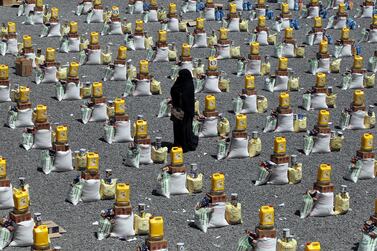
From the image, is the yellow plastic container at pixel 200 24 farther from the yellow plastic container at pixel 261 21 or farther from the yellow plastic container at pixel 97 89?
the yellow plastic container at pixel 97 89

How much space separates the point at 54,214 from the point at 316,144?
286 inches

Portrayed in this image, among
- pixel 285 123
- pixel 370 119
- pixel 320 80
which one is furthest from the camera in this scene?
pixel 320 80

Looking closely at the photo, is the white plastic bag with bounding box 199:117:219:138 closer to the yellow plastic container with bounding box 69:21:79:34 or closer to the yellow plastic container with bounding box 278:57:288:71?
the yellow plastic container with bounding box 278:57:288:71

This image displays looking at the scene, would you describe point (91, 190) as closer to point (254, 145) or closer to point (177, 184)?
point (177, 184)

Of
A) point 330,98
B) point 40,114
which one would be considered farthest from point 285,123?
point 40,114

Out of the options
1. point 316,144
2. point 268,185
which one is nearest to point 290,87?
point 316,144

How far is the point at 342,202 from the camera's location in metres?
26.5

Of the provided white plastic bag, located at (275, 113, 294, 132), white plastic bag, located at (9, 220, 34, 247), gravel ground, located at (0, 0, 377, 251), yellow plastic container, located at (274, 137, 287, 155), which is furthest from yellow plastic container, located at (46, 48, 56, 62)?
white plastic bag, located at (9, 220, 34, 247)

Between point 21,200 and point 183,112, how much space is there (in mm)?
6454

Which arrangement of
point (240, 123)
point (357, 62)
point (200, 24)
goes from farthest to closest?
point (200, 24), point (357, 62), point (240, 123)

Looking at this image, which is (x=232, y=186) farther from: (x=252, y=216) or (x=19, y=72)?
(x=19, y=72)

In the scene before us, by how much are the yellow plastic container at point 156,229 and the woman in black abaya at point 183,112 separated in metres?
6.88

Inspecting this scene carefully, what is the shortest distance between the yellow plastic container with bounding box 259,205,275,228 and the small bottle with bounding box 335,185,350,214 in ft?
9.36

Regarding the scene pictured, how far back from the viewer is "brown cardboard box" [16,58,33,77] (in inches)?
1427
